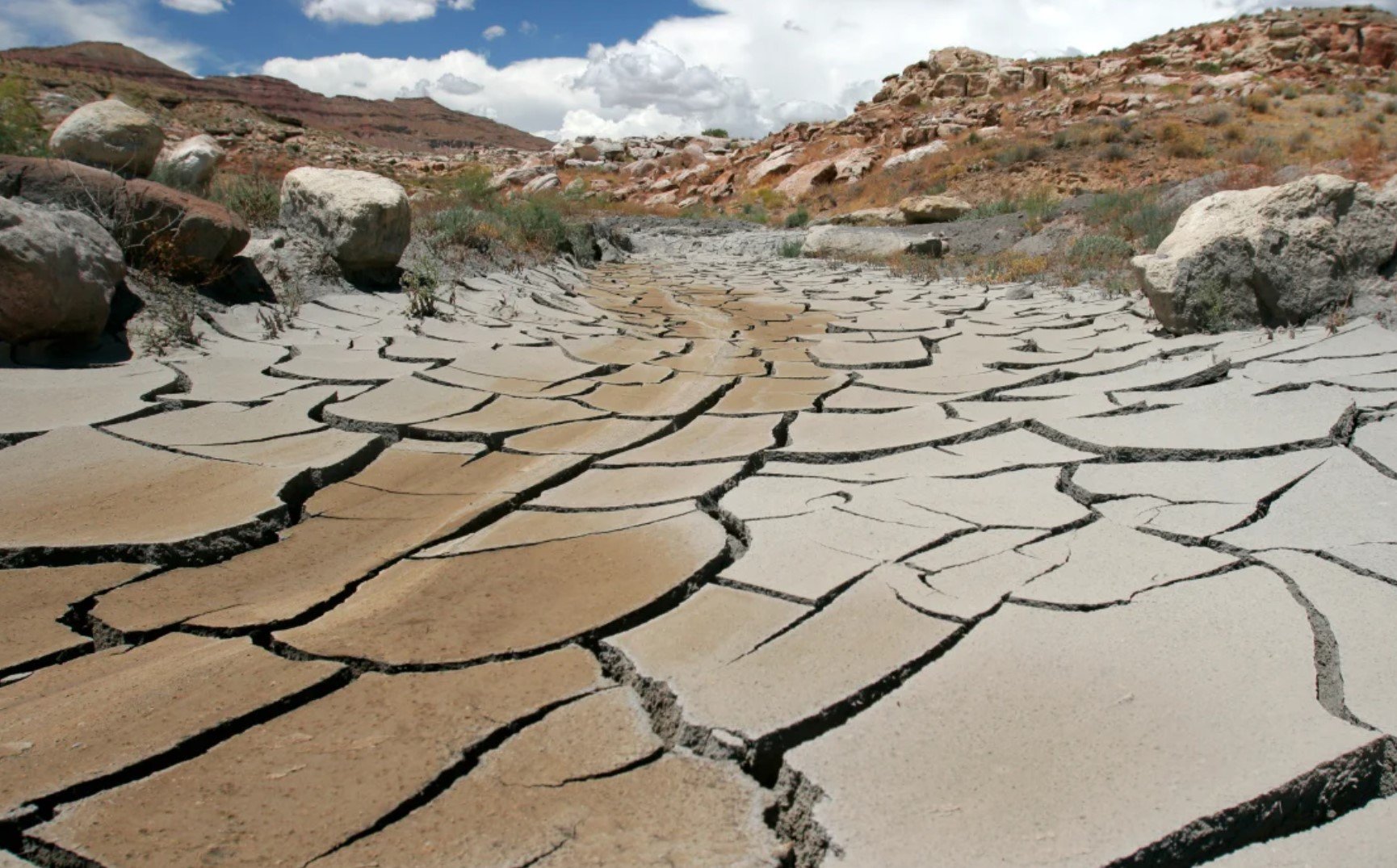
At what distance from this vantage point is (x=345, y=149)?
31375mm

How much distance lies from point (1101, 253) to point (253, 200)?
21.5ft

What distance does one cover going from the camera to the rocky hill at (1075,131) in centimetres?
1411

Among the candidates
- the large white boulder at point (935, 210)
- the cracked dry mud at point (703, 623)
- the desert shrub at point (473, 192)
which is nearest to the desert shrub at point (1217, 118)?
the large white boulder at point (935, 210)

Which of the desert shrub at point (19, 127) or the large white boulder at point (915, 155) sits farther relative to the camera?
the large white boulder at point (915, 155)

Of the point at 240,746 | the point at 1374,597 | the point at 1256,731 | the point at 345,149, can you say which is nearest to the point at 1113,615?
the point at 1256,731

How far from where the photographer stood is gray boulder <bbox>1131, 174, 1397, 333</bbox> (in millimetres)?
4137

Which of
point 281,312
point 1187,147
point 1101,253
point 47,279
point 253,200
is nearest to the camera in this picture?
point 47,279

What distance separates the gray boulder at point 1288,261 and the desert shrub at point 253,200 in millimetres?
5476

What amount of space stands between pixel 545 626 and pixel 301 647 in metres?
0.45

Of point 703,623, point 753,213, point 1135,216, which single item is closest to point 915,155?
point 753,213

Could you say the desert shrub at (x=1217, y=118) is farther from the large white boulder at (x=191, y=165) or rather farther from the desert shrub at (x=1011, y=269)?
the large white boulder at (x=191, y=165)

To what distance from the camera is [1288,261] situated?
4.18m

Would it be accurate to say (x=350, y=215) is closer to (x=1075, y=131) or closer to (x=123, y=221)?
(x=123, y=221)

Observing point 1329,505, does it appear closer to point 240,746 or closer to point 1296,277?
point 240,746
